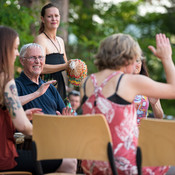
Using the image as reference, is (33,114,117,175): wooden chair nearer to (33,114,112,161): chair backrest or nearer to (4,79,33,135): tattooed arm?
(33,114,112,161): chair backrest

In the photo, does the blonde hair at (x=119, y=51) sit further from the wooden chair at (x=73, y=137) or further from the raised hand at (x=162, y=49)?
the wooden chair at (x=73, y=137)

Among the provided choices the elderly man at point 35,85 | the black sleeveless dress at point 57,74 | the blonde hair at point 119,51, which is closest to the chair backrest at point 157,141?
the blonde hair at point 119,51

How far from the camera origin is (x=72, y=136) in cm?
235

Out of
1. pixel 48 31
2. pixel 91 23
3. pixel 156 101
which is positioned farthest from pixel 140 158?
pixel 91 23

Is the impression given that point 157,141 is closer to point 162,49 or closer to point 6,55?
point 162,49

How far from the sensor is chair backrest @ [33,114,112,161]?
7.43 ft

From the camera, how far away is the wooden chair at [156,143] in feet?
7.33

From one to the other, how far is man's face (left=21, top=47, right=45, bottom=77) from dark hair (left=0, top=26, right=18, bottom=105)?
3.65ft

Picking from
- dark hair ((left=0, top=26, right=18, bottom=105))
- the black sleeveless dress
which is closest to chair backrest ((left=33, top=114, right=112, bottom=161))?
dark hair ((left=0, top=26, right=18, bottom=105))

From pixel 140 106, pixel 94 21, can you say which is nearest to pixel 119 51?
pixel 140 106

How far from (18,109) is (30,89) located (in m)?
1.20

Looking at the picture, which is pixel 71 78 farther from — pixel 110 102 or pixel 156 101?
pixel 110 102

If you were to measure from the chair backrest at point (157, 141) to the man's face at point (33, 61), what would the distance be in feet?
5.72

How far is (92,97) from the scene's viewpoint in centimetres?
249
